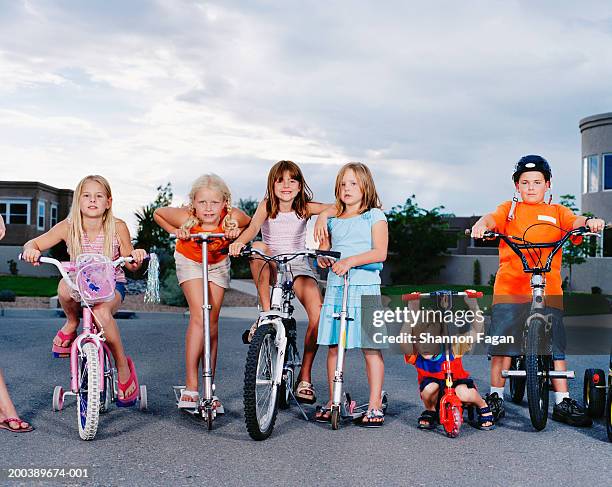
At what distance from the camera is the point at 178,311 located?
1895 centimetres

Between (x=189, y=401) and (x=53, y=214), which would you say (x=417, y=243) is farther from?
(x=53, y=214)

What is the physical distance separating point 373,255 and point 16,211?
157 feet

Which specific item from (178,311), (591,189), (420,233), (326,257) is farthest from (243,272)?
(326,257)

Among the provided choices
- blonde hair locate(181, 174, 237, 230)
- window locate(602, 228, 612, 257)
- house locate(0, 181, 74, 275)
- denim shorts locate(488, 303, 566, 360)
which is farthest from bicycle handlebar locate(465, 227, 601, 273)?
house locate(0, 181, 74, 275)

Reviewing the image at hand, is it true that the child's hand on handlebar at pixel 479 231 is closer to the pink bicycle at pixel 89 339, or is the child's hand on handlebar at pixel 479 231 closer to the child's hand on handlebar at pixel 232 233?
the child's hand on handlebar at pixel 232 233

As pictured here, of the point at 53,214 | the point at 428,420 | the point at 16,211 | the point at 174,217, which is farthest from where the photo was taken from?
the point at 53,214

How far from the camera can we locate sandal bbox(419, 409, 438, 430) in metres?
6.09

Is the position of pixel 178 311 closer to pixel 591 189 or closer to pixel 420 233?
pixel 420 233

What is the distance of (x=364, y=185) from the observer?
6.14m

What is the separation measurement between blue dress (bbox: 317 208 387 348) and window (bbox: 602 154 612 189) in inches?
1076

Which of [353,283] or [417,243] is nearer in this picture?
[353,283]

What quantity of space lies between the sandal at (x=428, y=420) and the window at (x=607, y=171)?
89.7ft

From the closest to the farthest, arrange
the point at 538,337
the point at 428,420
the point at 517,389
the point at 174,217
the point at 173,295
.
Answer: the point at 538,337, the point at 428,420, the point at 174,217, the point at 517,389, the point at 173,295

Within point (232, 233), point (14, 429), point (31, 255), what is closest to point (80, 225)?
point (31, 255)
